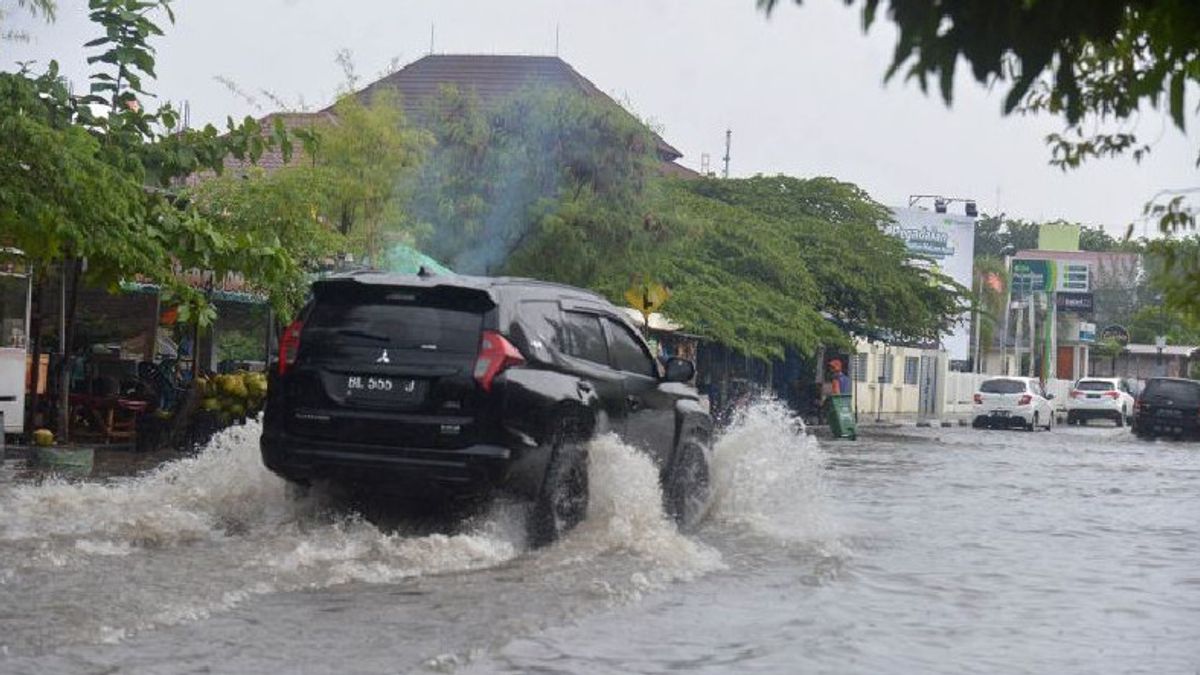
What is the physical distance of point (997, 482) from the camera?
22984mm

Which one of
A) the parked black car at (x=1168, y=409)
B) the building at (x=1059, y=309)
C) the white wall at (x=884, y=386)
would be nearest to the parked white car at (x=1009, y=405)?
the parked black car at (x=1168, y=409)

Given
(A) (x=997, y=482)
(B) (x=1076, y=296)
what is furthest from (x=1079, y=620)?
(B) (x=1076, y=296)

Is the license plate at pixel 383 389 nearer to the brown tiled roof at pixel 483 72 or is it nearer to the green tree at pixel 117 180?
the green tree at pixel 117 180

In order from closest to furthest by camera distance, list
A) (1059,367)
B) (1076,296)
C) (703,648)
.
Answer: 1. (703,648)
2. (1076,296)
3. (1059,367)

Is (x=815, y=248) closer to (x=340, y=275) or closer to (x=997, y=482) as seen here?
(x=997, y=482)

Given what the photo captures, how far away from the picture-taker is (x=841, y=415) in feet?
116

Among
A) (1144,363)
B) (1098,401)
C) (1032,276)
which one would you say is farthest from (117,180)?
(1144,363)

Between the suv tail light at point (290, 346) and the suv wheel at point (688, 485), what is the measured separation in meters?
3.00

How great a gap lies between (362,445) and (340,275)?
1.12 m

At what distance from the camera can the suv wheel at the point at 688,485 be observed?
13.5m

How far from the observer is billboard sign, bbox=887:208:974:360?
79.1 m

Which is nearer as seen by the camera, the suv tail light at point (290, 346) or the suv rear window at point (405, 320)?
the suv rear window at point (405, 320)

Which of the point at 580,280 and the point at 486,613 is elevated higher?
the point at 580,280

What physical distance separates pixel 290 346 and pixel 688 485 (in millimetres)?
3359
